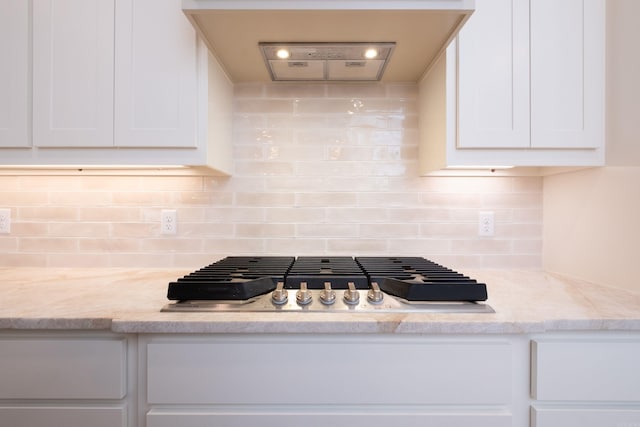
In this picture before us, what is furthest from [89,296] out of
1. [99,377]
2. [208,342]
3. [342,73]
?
[342,73]

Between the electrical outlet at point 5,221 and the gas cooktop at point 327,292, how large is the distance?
3.75 feet

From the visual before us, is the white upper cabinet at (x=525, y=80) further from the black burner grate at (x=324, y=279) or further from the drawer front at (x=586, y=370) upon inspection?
the drawer front at (x=586, y=370)

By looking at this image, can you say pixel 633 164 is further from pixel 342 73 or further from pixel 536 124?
pixel 342 73

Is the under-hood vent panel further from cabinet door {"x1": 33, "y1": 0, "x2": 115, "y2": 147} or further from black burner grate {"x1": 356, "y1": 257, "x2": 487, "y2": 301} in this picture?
black burner grate {"x1": 356, "y1": 257, "x2": 487, "y2": 301}

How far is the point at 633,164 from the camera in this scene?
119 centimetres

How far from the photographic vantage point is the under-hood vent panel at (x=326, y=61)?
127 centimetres

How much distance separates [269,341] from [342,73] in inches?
44.5

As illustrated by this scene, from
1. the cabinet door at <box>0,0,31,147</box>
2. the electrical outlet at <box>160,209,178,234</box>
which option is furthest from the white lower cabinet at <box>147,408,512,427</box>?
the cabinet door at <box>0,0,31,147</box>

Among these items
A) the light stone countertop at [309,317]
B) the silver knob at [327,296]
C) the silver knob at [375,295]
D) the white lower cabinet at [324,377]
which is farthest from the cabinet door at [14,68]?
the silver knob at [375,295]

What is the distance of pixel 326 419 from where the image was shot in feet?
3.03

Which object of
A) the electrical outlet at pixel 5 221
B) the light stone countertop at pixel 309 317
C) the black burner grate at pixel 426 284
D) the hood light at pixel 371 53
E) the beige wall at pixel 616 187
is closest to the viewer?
the light stone countertop at pixel 309 317

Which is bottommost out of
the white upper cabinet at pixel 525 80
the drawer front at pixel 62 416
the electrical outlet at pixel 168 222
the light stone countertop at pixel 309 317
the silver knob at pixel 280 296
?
the drawer front at pixel 62 416

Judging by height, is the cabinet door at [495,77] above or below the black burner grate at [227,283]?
above

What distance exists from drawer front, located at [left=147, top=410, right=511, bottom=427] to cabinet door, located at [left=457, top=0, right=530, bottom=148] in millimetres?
873
